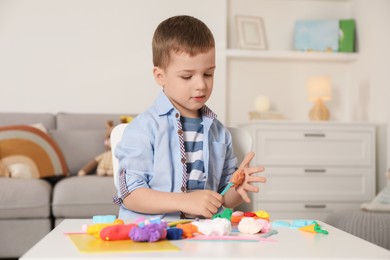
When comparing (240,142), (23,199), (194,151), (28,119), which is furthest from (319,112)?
(194,151)

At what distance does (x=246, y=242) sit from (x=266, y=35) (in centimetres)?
359

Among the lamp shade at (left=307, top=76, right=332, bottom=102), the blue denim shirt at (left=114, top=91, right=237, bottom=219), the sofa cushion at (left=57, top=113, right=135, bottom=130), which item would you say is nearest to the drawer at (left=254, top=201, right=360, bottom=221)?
the lamp shade at (left=307, top=76, right=332, bottom=102)

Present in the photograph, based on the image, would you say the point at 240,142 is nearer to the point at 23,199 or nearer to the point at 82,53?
the point at 23,199

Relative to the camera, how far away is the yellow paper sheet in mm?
721

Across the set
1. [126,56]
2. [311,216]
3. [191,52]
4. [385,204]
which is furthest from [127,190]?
[126,56]

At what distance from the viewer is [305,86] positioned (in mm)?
4293

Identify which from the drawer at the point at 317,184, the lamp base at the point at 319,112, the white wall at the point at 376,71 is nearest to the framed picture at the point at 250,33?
the lamp base at the point at 319,112

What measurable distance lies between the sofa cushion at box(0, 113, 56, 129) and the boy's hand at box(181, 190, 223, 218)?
274cm

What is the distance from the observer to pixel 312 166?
368 centimetres

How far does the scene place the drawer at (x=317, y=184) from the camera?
362 cm

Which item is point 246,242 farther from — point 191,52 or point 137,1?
point 137,1

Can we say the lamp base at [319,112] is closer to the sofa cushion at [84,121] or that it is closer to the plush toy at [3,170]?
the sofa cushion at [84,121]

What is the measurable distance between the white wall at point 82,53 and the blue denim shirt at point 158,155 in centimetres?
268

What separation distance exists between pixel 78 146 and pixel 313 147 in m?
1.48
